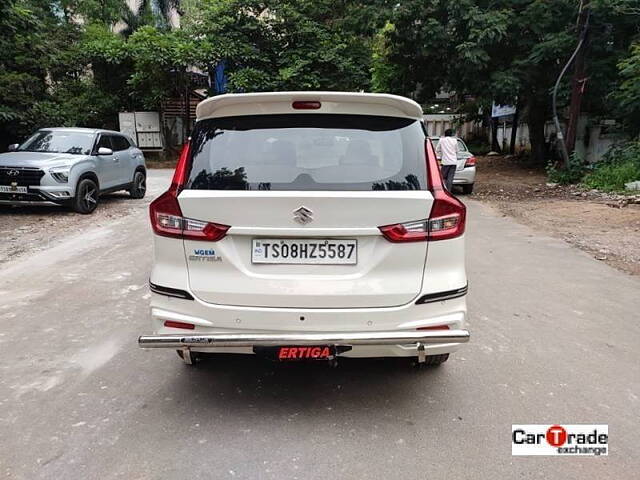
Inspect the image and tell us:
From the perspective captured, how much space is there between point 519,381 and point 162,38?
938 inches

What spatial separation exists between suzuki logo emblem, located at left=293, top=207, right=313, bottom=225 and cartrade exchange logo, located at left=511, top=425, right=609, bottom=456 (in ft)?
5.46

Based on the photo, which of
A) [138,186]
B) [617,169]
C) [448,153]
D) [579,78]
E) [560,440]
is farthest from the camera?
[579,78]

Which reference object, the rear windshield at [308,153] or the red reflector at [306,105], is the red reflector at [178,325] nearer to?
the rear windshield at [308,153]

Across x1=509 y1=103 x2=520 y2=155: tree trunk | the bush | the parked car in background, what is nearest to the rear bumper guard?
the parked car in background

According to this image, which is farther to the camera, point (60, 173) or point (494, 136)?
point (494, 136)

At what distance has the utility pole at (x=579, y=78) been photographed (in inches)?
544

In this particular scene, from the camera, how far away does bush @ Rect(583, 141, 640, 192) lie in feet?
41.7

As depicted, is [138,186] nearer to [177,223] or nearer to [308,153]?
[177,223]

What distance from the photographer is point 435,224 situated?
2896 mm

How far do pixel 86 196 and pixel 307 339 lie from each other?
8.98m

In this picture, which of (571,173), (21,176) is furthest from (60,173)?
(571,173)

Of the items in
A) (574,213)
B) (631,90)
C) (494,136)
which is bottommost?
(494,136)

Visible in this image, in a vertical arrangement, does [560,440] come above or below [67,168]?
below

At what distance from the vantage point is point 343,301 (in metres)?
2.82
